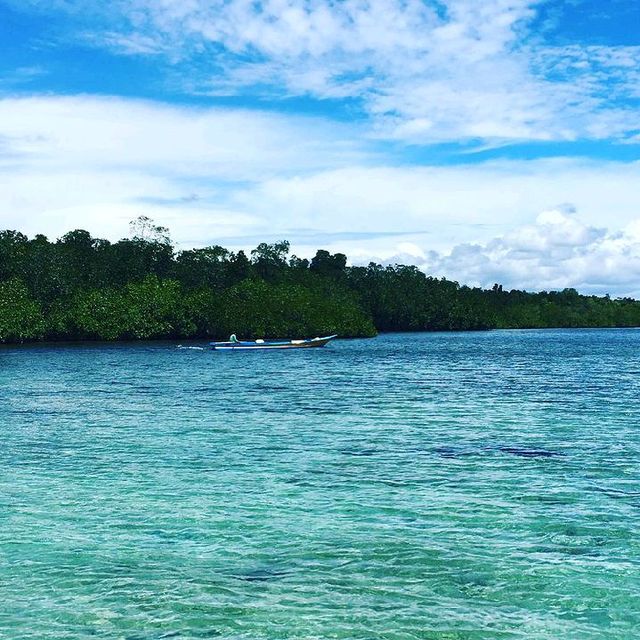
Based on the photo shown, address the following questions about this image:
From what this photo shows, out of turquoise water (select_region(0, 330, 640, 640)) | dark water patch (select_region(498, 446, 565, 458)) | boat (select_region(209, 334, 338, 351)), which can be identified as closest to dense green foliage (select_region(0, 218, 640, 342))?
boat (select_region(209, 334, 338, 351))

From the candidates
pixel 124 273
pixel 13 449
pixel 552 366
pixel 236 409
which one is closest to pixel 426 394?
pixel 236 409

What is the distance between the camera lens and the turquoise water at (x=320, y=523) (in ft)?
41.6

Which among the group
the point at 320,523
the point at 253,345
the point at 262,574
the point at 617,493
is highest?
the point at 253,345

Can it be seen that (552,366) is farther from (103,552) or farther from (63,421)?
(103,552)

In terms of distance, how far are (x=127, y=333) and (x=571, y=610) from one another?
135811 mm

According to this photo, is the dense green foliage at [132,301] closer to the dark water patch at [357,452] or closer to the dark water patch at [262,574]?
the dark water patch at [357,452]

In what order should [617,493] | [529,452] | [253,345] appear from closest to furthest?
[617,493] → [529,452] → [253,345]

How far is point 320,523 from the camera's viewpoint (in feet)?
58.8

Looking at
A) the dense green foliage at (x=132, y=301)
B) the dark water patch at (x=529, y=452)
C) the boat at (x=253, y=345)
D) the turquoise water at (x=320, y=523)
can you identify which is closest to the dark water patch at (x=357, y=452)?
the turquoise water at (x=320, y=523)

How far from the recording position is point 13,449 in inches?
1125

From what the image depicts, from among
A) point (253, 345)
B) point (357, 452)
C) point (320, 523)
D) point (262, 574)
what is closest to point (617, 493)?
point (320, 523)

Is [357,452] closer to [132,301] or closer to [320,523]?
[320,523]

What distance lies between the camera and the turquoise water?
1269 centimetres

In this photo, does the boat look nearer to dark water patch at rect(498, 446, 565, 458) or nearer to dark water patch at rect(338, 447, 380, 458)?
dark water patch at rect(338, 447, 380, 458)
